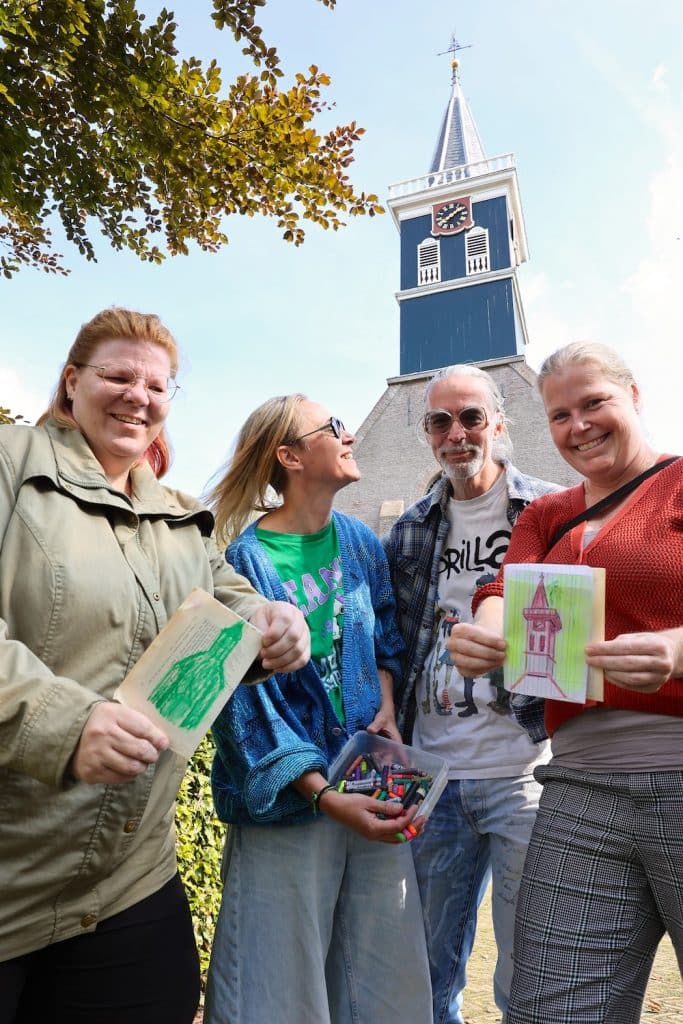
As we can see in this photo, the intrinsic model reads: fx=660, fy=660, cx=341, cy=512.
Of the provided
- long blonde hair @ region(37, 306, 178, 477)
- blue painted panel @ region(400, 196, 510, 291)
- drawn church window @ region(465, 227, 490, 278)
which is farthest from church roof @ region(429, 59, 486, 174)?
long blonde hair @ region(37, 306, 178, 477)

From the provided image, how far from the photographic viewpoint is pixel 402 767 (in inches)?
78.9

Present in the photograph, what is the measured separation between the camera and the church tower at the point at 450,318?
15.4 metres

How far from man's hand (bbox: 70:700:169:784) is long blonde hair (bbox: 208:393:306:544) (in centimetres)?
140

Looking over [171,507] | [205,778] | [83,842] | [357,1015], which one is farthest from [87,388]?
[205,778]

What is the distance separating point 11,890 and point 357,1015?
114 cm

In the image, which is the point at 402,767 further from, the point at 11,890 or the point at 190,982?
the point at 11,890

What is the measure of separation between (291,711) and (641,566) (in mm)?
1080

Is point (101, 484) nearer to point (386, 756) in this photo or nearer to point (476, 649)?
point (476, 649)

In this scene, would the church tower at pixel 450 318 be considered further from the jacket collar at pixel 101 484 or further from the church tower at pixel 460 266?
the jacket collar at pixel 101 484

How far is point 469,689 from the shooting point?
7.55 ft

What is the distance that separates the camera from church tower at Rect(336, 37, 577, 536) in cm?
1538

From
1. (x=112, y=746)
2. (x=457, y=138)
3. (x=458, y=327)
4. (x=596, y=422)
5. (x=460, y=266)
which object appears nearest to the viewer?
(x=112, y=746)

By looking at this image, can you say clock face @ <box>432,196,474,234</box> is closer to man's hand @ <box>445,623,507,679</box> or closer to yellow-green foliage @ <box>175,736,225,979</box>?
yellow-green foliage @ <box>175,736,225,979</box>

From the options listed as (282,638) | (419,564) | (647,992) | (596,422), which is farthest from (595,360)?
(647,992)
